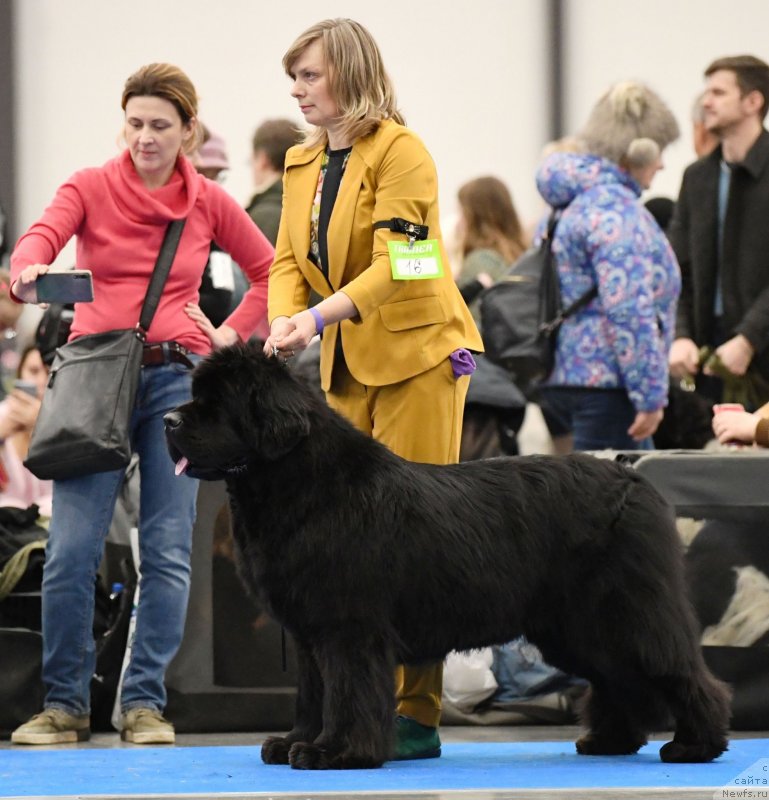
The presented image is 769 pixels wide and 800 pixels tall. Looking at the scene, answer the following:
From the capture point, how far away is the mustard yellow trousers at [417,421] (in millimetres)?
4062

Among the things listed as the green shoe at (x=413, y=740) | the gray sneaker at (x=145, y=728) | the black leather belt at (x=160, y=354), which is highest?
the black leather belt at (x=160, y=354)

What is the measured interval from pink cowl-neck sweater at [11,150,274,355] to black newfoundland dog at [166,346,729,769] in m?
1.07

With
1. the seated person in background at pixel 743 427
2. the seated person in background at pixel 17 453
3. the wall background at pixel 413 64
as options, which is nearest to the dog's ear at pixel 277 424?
the seated person in background at pixel 743 427

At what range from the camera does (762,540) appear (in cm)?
495

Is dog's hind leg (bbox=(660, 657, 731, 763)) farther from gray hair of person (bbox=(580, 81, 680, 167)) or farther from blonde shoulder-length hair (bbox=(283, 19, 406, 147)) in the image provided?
gray hair of person (bbox=(580, 81, 680, 167))

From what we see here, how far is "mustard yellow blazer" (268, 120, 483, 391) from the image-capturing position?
13.0ft

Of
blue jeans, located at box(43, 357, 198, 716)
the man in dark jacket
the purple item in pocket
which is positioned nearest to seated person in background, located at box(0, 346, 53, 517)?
blue jeans, located at box(43, 357, 198, 716)

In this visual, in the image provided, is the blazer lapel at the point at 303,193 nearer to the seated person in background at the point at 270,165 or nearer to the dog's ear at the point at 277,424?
the dog's ear at the point at 277,424

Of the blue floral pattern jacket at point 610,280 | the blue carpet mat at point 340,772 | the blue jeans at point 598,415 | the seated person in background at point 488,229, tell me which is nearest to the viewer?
the blue carpet mat at point 340,772

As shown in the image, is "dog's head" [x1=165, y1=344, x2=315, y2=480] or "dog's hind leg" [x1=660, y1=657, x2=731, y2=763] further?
"dog's hind leg" [x1=660, y1=657, x2=731, y2=763]

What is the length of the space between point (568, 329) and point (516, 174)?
4919 mm

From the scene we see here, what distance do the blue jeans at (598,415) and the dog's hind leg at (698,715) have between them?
2.03 m

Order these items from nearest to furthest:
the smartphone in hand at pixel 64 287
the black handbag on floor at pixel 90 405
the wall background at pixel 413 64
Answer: the smartphone in hand at pixel 64 287 < the black handbag on floor at pixel 90 405 < the wall background at pixel 413 64

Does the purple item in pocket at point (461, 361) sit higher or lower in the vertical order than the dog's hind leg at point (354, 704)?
higher
